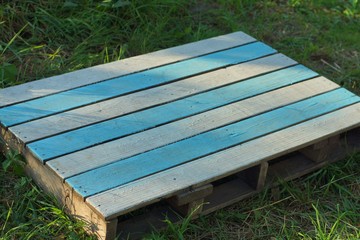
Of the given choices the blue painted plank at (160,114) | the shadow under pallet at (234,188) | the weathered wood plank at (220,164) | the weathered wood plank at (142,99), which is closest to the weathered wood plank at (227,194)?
the shadow under pallet at (234,188)

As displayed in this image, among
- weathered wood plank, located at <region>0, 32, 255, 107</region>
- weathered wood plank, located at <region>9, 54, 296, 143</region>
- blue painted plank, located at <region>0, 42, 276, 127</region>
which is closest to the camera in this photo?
weathered wood plank, located at <region>9, 54, 296, 143</region>

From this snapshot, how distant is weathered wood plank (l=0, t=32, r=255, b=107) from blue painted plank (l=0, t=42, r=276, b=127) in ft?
0.13

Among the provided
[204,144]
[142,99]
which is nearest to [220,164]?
[204,144]

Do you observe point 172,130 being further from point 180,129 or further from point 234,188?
point 234,188

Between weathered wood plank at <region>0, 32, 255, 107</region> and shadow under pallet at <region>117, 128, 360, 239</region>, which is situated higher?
weathered wood plank at <region>0, 32, 255, 107</region>

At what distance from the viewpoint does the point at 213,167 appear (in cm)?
333

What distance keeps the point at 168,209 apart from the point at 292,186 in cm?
65

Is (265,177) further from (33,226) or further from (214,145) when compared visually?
(33,226)

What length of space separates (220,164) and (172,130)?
0.31m

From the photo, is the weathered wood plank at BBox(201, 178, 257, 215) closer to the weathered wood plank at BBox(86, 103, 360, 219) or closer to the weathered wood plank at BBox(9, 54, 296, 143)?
the weathered wood plank at BBox(86, 103, 360, 219)

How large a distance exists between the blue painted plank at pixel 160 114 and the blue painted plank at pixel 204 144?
0.17m

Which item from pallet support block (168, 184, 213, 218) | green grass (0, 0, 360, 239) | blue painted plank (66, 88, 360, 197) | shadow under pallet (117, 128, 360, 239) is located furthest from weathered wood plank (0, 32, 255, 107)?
pallet support block (168, 184, 213, 218)

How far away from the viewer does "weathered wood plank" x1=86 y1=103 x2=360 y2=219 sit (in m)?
3.10

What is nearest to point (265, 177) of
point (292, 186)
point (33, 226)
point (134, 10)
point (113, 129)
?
point (292, 186)
